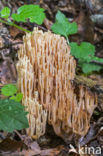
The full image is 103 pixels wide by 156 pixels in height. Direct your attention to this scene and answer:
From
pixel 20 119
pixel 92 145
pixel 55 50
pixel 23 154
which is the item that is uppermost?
pixel 55 50

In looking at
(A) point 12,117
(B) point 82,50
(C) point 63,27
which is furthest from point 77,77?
(A) point 12,117

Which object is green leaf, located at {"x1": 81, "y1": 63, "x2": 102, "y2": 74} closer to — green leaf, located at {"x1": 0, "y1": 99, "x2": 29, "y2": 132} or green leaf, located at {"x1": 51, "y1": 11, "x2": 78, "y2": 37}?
green leaf, located at {"x1": 51, "y1": 11, "x2": 78, "y2": 37}

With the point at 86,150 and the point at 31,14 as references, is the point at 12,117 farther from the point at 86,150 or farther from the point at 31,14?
the point at 31,14

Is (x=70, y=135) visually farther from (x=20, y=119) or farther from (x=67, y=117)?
(x=20, y=119)

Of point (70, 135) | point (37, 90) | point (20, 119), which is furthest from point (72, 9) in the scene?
point (20, 119)

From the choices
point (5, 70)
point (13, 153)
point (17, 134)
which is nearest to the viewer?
point (13, 153)

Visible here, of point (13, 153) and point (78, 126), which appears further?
point (78, 126)

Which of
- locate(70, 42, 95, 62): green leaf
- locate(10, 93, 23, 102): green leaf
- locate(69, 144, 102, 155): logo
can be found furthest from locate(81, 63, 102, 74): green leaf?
locate(10, 93, 23, 102): green leaf

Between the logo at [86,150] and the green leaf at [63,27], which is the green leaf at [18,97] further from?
the green leaf at [63,27]
